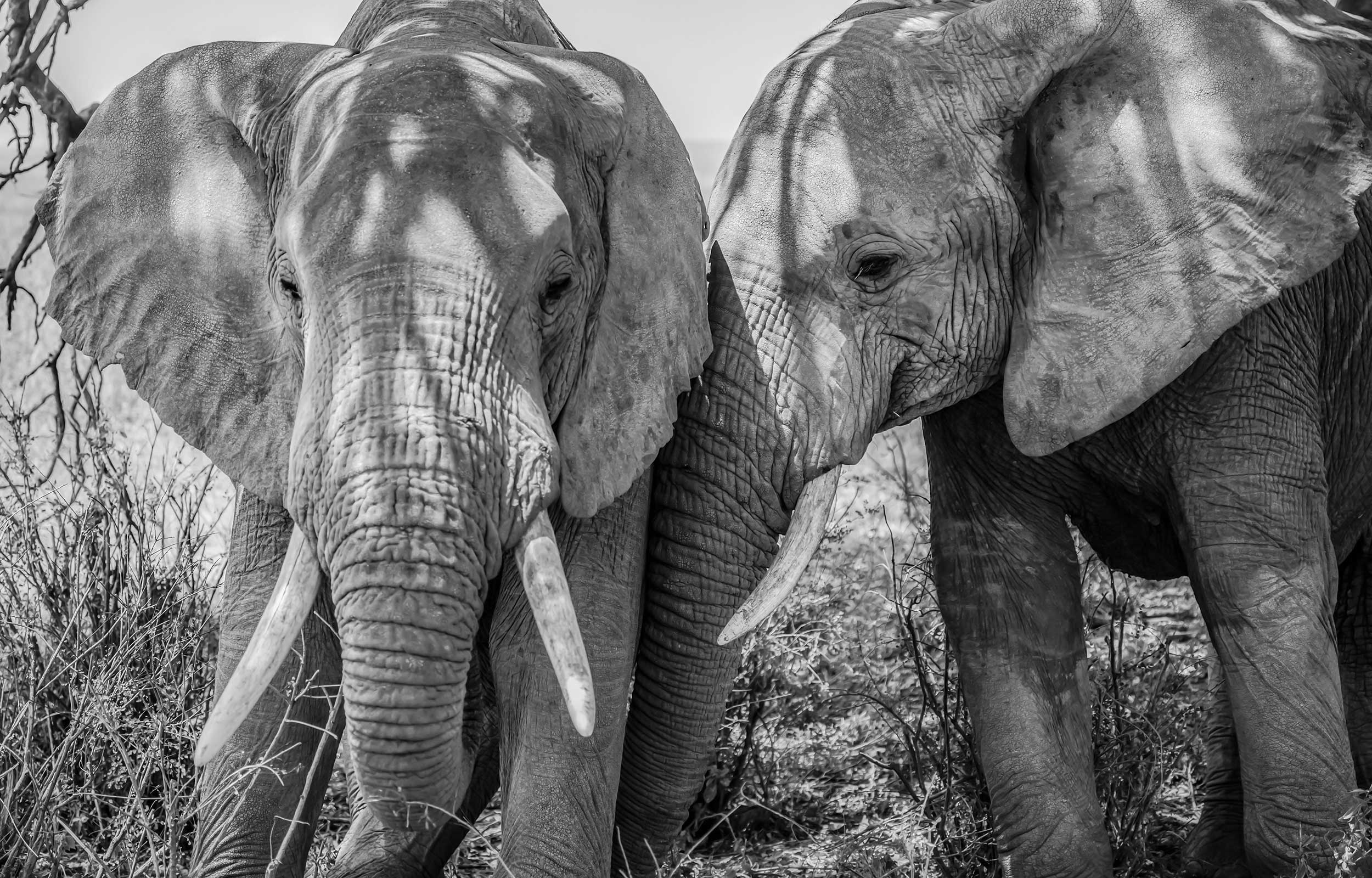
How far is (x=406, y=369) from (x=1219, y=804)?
3.24 meters

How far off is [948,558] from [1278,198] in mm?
1313

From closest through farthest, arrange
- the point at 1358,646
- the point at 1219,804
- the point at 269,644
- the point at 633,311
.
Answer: the point at 269,644 < the point at 633,311 < the point at 1219,804 < the point at 1358,646

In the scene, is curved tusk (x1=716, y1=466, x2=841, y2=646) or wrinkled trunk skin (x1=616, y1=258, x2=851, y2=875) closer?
curved tusk (x1=716, y1=466, x2=841, y2=646)

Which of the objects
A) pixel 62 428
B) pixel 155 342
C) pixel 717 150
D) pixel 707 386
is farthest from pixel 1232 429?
pixel 717 150

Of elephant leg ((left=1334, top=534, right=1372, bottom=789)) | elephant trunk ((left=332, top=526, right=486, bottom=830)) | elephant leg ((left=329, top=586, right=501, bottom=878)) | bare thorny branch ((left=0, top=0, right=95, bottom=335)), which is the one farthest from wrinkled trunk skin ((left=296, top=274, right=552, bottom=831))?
elephant leg ((left=1334, top=534, right=1372, bottom=789))

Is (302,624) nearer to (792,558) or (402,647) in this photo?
(402,647)

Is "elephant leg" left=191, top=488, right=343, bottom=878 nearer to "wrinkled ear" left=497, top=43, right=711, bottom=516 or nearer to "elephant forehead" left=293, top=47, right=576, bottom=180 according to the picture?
"wrinkled ear" left=497, top=43, right=711, bottom=516

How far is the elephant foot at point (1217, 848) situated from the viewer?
534 centimetres

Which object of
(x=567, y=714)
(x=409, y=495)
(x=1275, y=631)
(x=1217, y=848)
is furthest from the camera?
(x=1217, y=848)

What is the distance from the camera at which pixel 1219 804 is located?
5.55 meters

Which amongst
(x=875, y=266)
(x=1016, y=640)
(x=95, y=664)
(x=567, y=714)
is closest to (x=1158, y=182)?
(x=875, y=266)

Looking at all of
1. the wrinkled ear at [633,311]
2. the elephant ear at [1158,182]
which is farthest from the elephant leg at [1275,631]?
the wrinkled ear at [633,311]

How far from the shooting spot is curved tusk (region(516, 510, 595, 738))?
3588 mm

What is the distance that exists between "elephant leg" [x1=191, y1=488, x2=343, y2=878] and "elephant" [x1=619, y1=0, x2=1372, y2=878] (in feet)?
2.69
